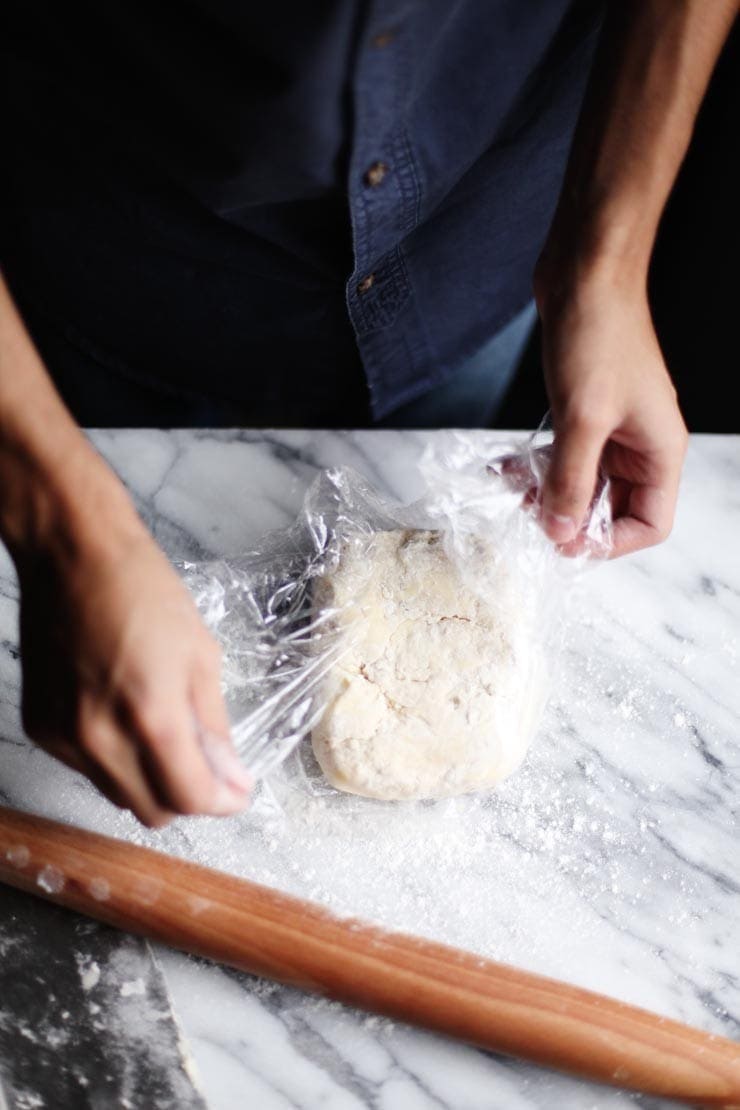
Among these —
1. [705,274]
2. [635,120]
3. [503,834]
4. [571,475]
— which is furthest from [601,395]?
[705,274]

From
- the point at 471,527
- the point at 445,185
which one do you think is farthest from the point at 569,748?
the point at 445,185

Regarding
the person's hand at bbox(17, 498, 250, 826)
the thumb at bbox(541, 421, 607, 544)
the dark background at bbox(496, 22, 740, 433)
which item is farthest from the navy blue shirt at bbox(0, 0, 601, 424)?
the dark background at bbox(496, 22, 740, 433)

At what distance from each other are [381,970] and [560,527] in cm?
35

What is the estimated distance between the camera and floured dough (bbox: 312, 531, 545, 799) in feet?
2.51

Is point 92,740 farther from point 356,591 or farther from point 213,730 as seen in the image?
point 356,591

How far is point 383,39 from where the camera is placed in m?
0.64

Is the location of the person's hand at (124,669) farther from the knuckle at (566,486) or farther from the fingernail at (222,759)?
the knuckle at (566,486)

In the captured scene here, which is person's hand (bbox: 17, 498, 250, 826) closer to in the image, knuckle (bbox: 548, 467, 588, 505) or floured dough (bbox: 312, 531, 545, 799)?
floured dough (bbox: 312, 531, 545, 799)

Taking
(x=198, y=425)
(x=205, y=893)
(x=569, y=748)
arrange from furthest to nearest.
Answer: (x=198, y=425), (x=569, y=748), (x=205, y=893)

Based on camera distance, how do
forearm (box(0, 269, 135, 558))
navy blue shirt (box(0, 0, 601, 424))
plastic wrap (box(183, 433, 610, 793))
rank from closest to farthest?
1. forearm (box(0, 269, 135, 558))
2. navy blue shirt (box(0, 0, 601, 424))
3. plastic wrap (box(183, 433, 610, 793))

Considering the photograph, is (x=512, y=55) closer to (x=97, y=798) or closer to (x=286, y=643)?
(x=286, y=643)

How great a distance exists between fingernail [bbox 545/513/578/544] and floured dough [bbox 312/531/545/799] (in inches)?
1.9

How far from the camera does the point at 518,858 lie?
0.82 metres

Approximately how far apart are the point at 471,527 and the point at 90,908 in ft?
1.33
